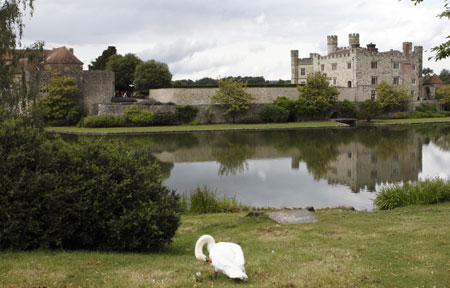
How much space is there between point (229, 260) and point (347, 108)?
51.8 metres

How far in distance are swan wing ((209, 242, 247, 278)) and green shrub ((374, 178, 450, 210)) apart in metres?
8.54

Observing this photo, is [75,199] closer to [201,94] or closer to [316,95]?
[201,94]

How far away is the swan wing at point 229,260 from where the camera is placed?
5340 mm

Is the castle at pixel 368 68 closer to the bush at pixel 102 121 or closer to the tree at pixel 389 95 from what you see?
the tree at pixel 389 95

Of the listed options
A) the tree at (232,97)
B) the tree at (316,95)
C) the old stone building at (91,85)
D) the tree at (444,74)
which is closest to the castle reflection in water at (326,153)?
the tree at (232,97)

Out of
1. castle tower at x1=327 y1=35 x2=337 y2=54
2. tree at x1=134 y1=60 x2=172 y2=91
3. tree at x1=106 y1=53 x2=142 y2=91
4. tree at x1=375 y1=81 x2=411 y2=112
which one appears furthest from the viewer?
castle tower at x1=327 y1=35 x2=337 y2=54

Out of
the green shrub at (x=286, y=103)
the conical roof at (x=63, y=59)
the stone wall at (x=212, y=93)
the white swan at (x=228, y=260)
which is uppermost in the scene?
the conical roof at (x=63, y=59)

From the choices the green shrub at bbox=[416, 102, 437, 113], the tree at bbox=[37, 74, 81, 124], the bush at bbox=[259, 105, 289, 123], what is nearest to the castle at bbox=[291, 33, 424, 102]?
the green shrub at bbox=[416, 102, 437, 113]

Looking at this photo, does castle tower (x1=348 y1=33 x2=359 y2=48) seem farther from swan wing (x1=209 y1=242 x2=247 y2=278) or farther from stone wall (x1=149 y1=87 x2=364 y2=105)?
swan wing (x1=209 y1=242 x2=247 y2=278)

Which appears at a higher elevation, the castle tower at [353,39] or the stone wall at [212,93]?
the castle tower at [353,39]

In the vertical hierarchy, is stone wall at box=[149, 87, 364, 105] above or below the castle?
below

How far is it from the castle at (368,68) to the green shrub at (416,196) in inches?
1780

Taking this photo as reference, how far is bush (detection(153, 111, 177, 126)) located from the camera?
47312 mm

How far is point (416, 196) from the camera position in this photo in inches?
493
